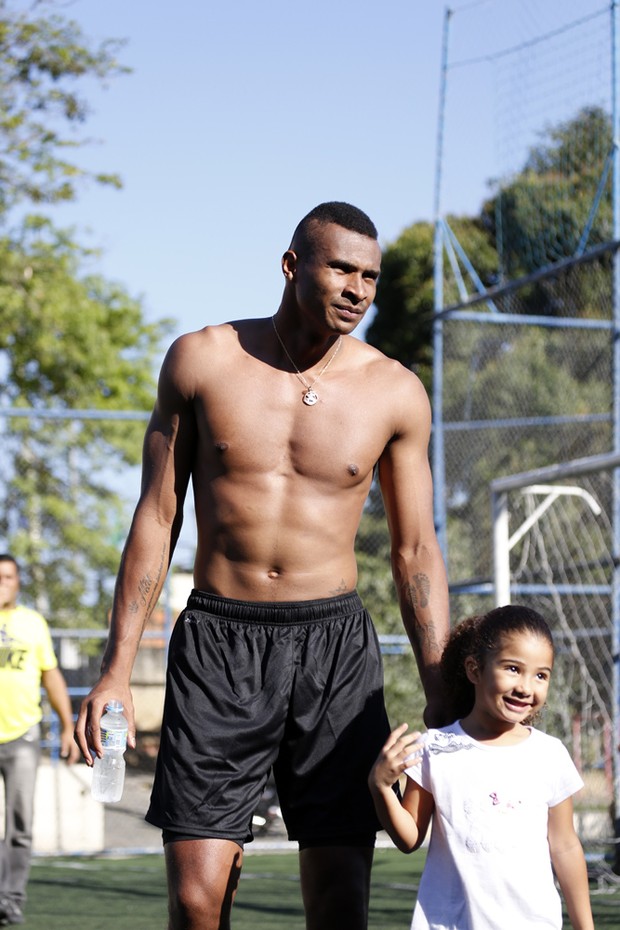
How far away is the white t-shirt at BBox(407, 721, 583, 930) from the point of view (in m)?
3.68

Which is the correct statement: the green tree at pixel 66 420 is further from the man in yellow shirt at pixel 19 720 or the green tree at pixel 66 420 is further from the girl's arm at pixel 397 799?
the girl's arm at pixel 397 799

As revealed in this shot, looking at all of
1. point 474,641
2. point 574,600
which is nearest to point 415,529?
point 474,641

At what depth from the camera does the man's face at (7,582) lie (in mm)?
8445

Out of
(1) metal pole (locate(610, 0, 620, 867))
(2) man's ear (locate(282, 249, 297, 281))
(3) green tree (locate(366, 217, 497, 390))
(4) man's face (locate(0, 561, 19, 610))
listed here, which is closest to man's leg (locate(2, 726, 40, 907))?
(4) man's face (locate(0, 561, 19, 610))

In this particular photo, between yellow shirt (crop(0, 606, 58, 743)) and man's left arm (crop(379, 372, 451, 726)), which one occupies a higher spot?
man's left arm (crop(379, 372, 451, 726))

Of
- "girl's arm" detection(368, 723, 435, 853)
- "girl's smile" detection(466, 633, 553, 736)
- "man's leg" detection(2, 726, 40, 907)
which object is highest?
"girl's smile" detection(466, 633, 553, 736)

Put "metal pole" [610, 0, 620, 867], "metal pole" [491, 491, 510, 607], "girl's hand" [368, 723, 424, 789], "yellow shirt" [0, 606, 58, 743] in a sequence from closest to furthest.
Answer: "girl's hand" [368, 723, 424, 789] < "yellow shirt" [0, 606, 58, 743] < "metal pole" [491, 491, 510, 607] < "metal pole" [610, 0, 620, 867]

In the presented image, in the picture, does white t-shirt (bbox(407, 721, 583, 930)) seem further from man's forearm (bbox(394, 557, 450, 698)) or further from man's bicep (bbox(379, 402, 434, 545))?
man's bicep (bbox(379, 402, 434, 545))

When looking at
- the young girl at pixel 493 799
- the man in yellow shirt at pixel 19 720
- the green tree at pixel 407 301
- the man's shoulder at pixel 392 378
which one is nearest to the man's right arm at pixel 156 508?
the man's shoulder at pixel 392 378

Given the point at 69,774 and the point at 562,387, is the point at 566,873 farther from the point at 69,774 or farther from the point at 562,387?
the point at 562,387

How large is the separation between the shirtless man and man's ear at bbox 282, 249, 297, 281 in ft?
0.03

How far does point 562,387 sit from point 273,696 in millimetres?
18271

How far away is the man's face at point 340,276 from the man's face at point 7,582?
492 centimetres

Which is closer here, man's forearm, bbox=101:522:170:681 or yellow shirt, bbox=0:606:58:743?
man's forearm, bbox=101:522:170:681
